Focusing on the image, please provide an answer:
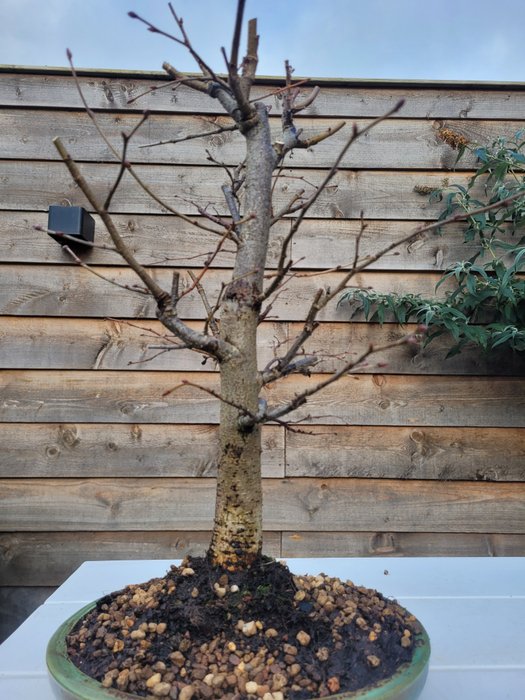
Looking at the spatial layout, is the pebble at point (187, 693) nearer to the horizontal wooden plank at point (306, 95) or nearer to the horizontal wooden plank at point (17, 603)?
the horizontal wooden plank at point (17, 603)

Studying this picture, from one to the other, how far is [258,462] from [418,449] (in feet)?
3.98

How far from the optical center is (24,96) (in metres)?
1.91

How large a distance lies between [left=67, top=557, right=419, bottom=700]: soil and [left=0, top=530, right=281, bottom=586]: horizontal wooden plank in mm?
1074

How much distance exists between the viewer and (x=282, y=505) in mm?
1795

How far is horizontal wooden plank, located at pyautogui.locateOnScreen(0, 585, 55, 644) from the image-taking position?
1774 millimetres

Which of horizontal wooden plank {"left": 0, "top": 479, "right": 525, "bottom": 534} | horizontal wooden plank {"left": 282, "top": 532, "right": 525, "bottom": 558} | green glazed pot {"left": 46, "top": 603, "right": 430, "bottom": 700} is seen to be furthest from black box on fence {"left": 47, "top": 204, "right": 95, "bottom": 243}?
green glazed pot {"left": 46, "top": 603, "right": 430, "bottom": 700}

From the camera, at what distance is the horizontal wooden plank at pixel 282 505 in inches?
70.7

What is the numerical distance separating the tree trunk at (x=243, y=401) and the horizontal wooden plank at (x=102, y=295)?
1.05 meters

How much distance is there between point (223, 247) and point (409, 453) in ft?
3.19

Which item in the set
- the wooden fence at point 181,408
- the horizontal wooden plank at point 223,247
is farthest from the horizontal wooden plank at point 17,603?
the horizontal wooden plank at point 223,247

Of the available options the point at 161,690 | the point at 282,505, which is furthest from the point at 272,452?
the point at 161,690

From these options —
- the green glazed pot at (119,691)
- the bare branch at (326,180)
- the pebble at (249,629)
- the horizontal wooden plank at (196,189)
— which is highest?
the horizontal wooden plank at (196,189)

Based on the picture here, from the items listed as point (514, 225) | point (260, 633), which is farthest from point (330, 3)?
point (260, 633)

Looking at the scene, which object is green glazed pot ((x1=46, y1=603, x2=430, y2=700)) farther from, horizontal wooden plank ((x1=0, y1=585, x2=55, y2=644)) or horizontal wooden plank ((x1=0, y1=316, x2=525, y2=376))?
horizontal wooden plank ((x1=0, y1=585, x2=55, y2=644))
